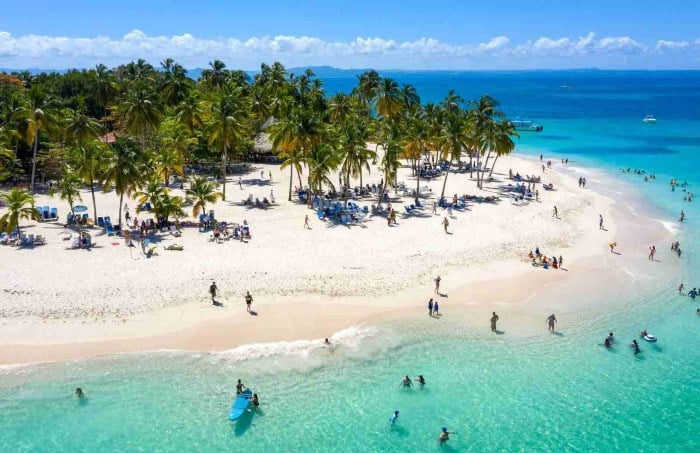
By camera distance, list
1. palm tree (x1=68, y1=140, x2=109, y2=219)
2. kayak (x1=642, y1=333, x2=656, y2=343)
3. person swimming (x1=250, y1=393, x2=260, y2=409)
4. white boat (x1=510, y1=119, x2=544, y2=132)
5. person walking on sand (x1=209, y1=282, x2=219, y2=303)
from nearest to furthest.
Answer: person swimming (x1=250, y1=393, x2=260, y2=409) < kayak (x1=642, y1=333, x2=656, y2=343) < person walking on sand (x1=209, y1=282, x2=219, y2=303) < palm tree (x1=68, y1=140, x2=109, y2=219) < white boat (x1=510, y1=119, x2=544, y2=132)

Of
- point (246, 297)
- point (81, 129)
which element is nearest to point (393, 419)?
point (246, 297)

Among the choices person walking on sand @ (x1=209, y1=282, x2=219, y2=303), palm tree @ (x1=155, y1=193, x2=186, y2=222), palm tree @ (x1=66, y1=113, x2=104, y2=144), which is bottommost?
person walking on sand @ (x1=209, y1=282, x2=219, y2=303)

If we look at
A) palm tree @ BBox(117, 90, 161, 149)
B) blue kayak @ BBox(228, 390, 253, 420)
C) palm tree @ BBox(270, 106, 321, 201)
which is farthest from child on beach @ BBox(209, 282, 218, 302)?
palm tree @ BBox(117, 90, 161, 149)

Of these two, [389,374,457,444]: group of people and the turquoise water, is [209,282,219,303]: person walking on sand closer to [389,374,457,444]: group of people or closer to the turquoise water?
the turquoise water

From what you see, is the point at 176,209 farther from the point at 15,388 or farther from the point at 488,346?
the point at 488,346

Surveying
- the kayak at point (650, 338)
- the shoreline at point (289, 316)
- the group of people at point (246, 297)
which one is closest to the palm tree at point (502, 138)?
the shoreline at point (289, 316)

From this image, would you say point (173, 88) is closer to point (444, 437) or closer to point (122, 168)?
point (122, 168)
